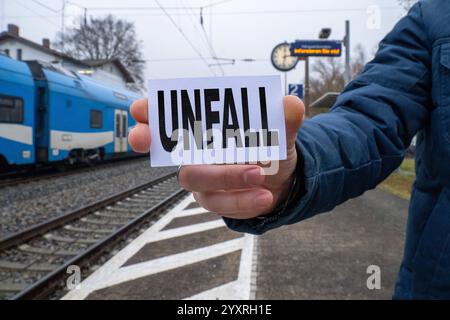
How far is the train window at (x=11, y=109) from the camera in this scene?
9852 mm

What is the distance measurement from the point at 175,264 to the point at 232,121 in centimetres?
376

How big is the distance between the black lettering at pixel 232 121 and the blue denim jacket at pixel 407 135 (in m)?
0.33

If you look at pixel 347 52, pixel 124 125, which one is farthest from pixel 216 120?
pixel 124 125

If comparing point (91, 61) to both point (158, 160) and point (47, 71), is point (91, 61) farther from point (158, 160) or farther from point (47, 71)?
point (158, 160)

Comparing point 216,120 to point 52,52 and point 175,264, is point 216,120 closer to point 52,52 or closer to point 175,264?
point 175,264

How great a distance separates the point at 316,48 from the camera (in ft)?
29.5

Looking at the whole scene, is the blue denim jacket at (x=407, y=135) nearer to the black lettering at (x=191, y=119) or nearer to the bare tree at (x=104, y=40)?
the black lettering at (x=191, y=119)

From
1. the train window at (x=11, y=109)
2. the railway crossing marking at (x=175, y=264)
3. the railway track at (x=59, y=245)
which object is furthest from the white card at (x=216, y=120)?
the train window at (x=11, y=109)

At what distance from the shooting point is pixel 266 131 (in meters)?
0.84

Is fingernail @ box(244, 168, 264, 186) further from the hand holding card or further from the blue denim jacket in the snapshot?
the blue denim jacket

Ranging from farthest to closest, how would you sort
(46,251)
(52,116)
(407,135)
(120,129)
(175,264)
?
(120,129)
(52,116)
(46,251)
(175,264)
(407,135)

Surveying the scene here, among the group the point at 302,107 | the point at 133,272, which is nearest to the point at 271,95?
the point at 302,107

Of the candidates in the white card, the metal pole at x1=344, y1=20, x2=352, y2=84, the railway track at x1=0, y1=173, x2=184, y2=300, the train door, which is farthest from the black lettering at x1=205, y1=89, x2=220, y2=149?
the train door
